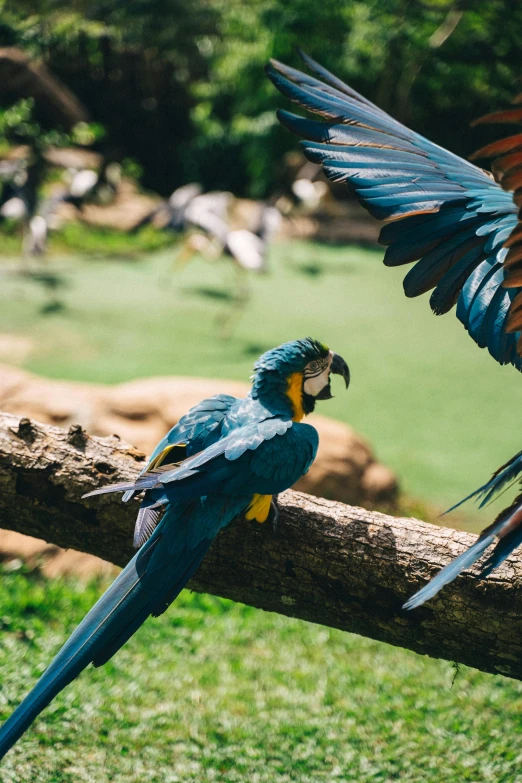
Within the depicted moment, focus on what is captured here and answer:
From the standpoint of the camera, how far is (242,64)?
996cm

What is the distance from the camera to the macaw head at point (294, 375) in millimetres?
1896

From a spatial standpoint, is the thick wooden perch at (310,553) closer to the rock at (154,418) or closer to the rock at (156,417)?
the rock at (154,418)

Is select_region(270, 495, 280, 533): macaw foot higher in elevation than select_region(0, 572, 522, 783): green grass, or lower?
higher

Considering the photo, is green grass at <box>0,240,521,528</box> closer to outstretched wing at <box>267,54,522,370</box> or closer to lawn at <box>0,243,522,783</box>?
lawn at <box>0,243,522,783</box>

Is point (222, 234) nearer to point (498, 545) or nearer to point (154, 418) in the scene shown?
point (154, 418)

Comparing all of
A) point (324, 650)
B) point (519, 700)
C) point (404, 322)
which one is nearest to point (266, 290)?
point (404, 322)

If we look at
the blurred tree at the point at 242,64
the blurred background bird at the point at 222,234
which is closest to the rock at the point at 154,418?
the blurred background bird at the point at 222,234

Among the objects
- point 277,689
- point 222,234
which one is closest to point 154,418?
point 277,689

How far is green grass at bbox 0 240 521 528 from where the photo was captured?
4570 millimetres

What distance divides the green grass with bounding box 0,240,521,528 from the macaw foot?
2.17 metres

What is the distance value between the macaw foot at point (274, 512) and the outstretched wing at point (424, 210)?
634 millimetres

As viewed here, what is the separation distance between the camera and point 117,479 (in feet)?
5.96

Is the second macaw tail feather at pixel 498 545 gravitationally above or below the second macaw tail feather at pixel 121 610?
above

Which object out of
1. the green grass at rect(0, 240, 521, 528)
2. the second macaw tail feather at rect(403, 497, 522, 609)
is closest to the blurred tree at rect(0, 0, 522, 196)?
the green grass at rect(0, 240, 521, 528)
